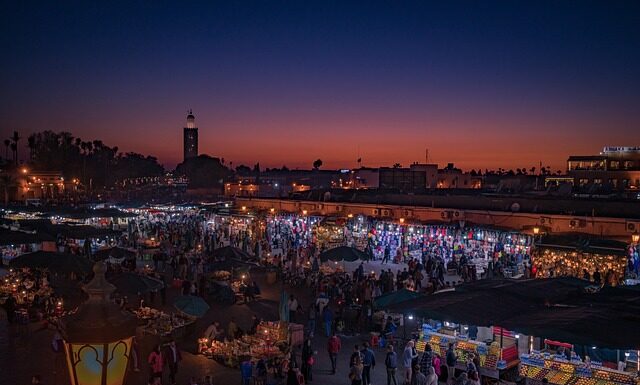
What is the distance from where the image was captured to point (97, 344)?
3.29 meters

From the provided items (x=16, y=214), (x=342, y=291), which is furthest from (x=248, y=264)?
(x=16, y=214)

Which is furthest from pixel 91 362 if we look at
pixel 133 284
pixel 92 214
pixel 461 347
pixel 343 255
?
pixel 92 214

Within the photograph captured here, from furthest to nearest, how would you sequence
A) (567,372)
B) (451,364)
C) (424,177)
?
(424,177), (451,364), (567,372)

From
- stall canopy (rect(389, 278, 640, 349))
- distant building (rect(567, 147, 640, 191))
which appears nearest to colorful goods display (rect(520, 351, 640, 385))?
stall canopy (rect(389, 278, 640, 349))

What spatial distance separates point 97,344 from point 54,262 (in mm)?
16987

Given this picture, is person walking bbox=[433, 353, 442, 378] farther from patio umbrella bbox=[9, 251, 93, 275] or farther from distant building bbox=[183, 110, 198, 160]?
distant building bbox=[183, 110, 198, 160]

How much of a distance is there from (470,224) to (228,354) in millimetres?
17823

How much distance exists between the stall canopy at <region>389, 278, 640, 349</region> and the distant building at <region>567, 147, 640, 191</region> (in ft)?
143

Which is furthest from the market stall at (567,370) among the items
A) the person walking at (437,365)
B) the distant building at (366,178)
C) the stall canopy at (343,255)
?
the distant building at (366,178)

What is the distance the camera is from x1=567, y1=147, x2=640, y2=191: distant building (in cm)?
5328

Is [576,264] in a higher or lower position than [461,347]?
higher

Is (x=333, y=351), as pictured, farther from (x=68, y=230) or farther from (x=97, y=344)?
(x=68, y=230)

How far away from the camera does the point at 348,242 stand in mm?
31000

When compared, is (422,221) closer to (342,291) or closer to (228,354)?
(342,291)
